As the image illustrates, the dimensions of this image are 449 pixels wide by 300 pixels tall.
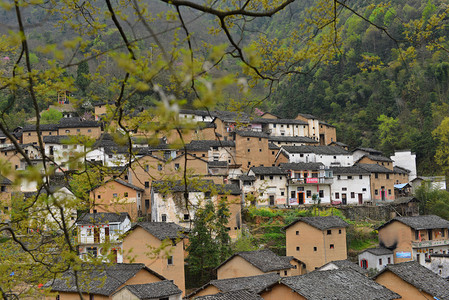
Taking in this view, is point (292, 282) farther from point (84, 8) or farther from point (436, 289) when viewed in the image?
point (84, 8)

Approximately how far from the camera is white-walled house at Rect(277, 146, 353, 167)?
135ft

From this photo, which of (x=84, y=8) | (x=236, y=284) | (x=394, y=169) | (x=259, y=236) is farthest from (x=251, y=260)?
(x=394, y=169)

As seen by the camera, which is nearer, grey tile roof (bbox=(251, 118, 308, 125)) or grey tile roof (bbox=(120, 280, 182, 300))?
grey tile roof (bbox=(120, 280, 182, 300))

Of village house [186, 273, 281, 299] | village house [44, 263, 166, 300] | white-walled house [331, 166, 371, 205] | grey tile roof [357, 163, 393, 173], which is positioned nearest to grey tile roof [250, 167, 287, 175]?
white-walled house [331, 166, 371, 205]

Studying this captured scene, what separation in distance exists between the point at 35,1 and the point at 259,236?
94.5 ft

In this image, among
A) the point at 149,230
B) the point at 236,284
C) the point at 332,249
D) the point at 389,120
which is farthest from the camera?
the point at 389,120

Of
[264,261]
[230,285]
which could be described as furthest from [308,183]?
[230,285]

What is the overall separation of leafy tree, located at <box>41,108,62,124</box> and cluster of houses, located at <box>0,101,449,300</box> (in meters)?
4.75

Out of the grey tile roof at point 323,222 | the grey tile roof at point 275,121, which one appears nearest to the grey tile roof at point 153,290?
the grey tile roof at point 323,222

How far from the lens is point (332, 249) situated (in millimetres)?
27828

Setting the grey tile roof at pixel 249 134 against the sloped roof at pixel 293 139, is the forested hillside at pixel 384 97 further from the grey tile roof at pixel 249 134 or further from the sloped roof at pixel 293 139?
the grey tile roof at pixel 249 134

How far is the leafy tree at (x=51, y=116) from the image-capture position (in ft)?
160

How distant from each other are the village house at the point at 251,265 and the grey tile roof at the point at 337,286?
5768 mm

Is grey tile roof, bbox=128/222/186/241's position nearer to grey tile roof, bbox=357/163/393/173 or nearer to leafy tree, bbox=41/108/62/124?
grey tile roof, bbox=357/163/393/173
